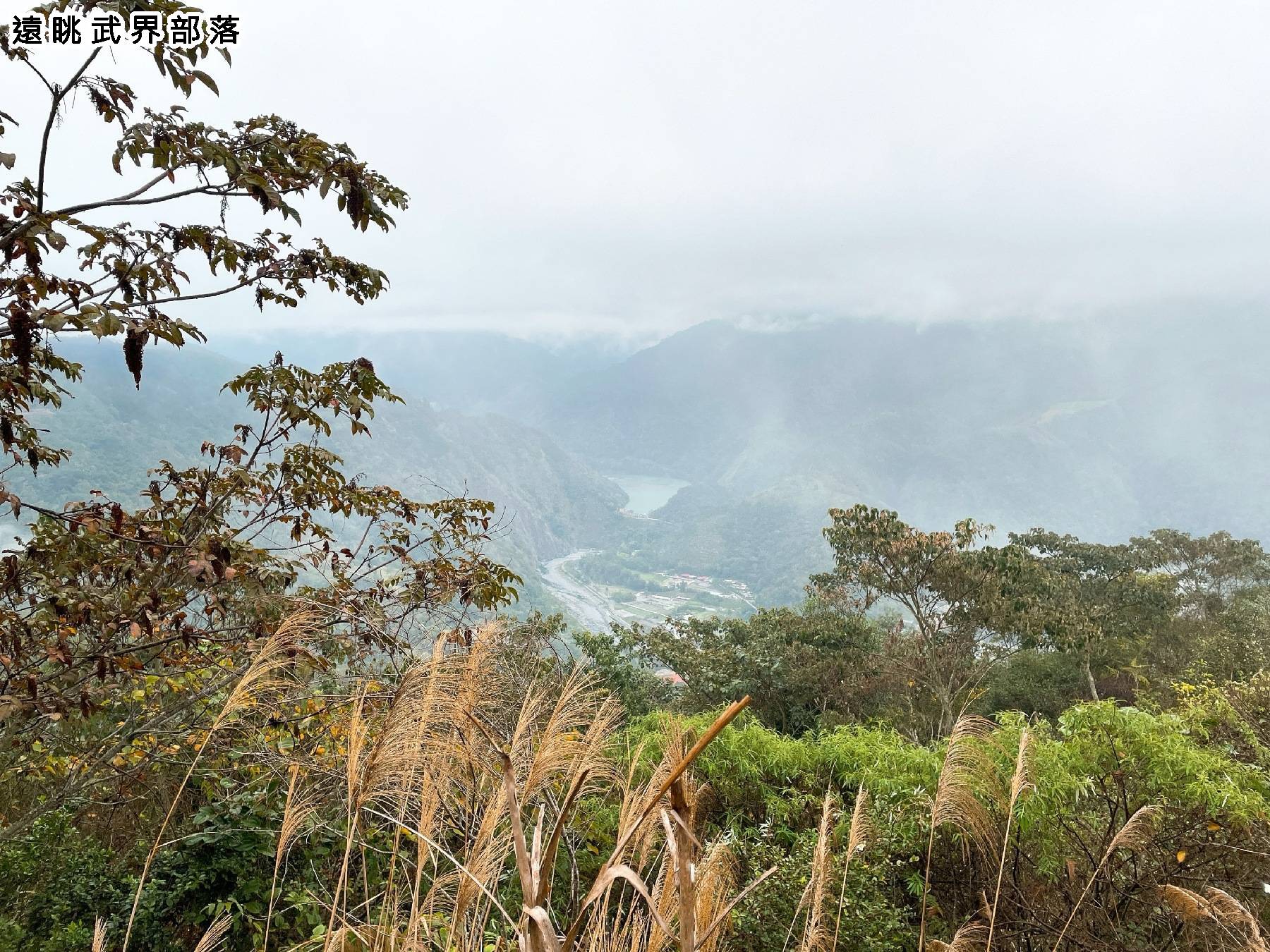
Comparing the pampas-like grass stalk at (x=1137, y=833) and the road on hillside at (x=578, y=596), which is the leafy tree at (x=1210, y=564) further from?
the road on hillside at (x=578, y=596)

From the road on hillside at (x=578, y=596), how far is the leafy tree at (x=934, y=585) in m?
57.9

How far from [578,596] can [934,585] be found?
88.3m

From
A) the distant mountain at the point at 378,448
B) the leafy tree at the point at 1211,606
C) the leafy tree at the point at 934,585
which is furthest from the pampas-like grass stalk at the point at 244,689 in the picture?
the distant mountain at the point at 378,448

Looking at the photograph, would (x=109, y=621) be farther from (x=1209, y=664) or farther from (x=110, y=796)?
(x=1209, y=664)

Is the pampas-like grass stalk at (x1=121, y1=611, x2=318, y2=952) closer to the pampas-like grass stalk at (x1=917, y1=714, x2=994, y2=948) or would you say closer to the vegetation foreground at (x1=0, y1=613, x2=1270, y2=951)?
the vegetation foreground at (x1=0, y1=613, x2=1270, y2=951)

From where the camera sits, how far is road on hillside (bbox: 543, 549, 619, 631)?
273ft

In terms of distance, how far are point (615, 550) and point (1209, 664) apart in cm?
13001

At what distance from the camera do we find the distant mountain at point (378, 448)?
78.8 metres

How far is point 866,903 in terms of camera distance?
2.87 meters

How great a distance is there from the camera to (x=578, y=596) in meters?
99.7

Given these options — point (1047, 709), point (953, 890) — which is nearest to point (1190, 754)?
point (953, 890)

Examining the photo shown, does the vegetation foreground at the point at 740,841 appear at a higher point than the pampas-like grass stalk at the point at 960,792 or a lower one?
lower

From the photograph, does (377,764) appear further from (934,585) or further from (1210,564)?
(1210,564)

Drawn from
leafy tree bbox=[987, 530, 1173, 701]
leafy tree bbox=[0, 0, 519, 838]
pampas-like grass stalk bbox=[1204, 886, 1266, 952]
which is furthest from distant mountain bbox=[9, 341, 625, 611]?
pampas-like grass stalk bbox=[1204, 886, 1266, 952]
